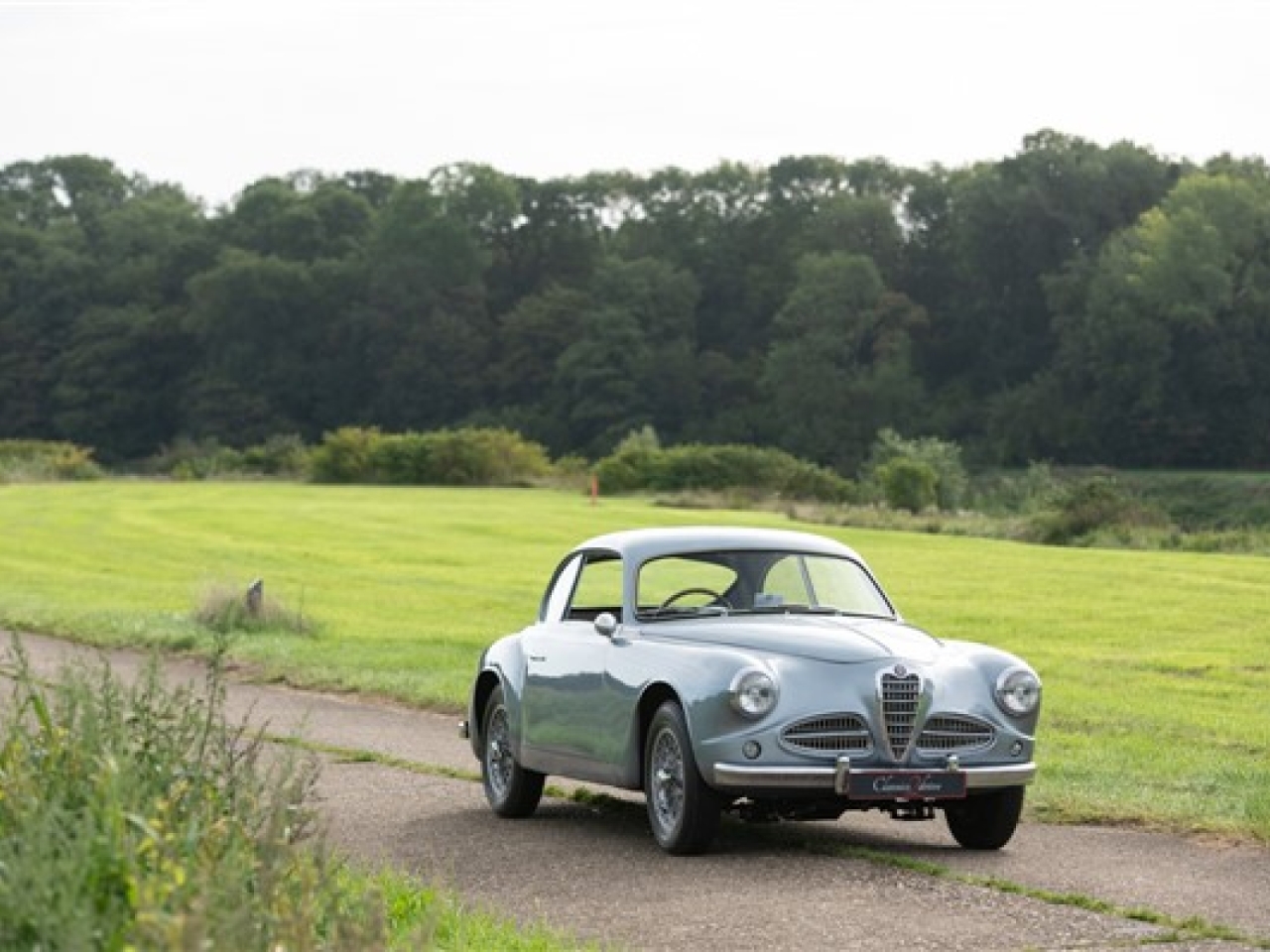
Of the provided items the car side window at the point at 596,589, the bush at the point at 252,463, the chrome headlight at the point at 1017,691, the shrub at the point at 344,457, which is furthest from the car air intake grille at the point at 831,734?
the bush at the point at 252,463

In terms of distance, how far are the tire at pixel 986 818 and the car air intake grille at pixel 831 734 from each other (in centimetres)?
97

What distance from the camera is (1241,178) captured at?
126 metres

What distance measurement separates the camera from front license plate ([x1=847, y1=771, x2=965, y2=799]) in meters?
12.6

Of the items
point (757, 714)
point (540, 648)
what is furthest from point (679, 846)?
point (540, 648)

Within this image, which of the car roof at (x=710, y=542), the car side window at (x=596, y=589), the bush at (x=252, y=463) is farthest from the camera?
the bush at (x=252, y=463)

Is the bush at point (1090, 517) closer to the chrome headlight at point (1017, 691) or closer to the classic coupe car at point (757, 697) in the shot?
the classic coupe car at point (757, 697)

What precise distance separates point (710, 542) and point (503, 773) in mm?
1953

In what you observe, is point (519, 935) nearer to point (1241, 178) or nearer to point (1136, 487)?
point (1136, 487)

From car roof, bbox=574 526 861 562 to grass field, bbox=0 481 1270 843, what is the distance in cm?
222

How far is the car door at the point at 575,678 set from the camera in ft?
46.1

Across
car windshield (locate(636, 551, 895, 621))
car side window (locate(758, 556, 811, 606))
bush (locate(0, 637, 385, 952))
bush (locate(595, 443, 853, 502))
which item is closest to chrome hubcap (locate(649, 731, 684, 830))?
car windshield (locate(636, 551, 895, 621))

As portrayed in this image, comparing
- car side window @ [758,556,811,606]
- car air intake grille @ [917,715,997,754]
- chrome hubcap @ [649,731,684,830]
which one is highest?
car side window @ [758,556,811,606]

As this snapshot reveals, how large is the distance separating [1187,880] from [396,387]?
129626 millimetres

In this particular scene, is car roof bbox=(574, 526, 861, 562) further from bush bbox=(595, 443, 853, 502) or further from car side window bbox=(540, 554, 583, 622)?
bush bbox=(595, 443, 853, 502)
